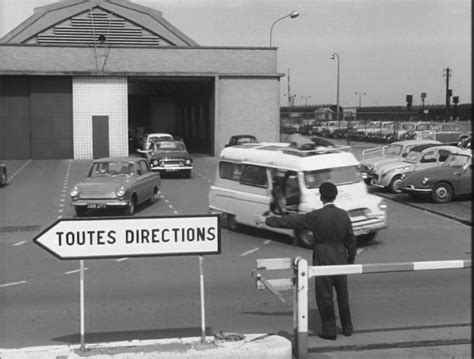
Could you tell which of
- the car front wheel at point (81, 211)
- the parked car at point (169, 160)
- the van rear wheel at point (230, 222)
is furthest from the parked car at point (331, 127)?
the van rear wheel at point (230, 222)

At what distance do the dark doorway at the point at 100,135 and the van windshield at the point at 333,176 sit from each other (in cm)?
2593

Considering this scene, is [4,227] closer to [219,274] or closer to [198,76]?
[219,274]

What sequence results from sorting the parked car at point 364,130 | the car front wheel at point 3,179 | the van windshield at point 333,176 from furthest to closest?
the parked car at point 364,130 → the car front wheel at point 3,179 → the van windshield at point 333,176

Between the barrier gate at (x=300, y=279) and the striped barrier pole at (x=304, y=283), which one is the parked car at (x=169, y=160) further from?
the striped barrier pole at (x=304, y=283)

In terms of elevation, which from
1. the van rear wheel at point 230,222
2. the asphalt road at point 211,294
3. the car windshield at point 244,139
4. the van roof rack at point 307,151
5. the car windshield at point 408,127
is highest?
the car windshield at point 408,127

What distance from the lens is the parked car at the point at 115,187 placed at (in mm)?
18344

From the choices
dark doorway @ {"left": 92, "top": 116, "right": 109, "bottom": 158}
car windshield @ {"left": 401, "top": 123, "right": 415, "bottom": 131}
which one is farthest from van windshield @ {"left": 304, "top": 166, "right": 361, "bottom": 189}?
car windshield @ {"left": 401, "top": 123, "right": 415, "bottom": 131}

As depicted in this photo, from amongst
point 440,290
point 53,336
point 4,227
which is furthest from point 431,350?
point 4,227

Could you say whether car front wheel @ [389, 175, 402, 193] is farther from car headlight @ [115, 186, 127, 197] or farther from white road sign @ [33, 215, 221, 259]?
white road sign @ [33, 215, 221, 259]

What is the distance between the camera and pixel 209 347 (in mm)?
6570

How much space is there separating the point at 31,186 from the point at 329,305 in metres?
21.5

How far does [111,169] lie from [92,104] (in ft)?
66.5

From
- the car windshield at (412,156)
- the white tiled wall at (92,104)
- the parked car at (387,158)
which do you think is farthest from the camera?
the white tiled wall at (92,104)

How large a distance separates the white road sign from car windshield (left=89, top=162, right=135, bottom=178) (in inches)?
524
